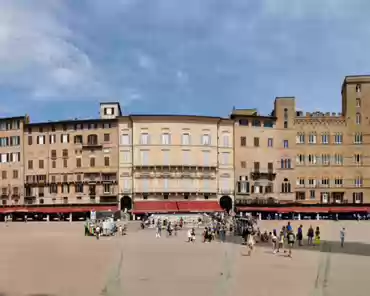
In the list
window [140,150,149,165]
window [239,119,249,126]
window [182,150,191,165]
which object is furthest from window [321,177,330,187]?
window [140,150,149,165]

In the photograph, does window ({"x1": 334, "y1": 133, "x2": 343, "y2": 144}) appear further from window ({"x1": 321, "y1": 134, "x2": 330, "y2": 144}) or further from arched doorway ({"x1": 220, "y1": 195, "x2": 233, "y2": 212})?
arched doorway ({"x1": 220, "y1": 195, "x2": 233, "y2": 212})

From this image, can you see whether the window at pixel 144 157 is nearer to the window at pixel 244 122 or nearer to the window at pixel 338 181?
the window at pixel 244 122

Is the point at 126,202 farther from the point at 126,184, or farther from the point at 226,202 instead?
the point at 226,202

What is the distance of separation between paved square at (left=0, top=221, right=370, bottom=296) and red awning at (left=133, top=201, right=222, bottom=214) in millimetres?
32658

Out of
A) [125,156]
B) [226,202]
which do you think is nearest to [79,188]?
[125,156]

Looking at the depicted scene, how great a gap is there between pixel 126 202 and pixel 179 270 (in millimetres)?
46175

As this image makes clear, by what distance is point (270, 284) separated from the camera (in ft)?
54.3

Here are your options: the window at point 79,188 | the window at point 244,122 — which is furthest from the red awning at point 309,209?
the window at point 79,188

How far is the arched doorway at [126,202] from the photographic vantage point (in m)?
64.9

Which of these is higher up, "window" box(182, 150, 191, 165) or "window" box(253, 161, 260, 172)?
"window" box(182, 150, 191, 165)

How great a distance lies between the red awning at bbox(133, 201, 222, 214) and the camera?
62531 mm

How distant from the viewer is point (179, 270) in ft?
64.7

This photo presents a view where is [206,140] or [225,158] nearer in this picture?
[206,140]

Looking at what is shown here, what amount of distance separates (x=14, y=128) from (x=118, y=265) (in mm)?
52116
